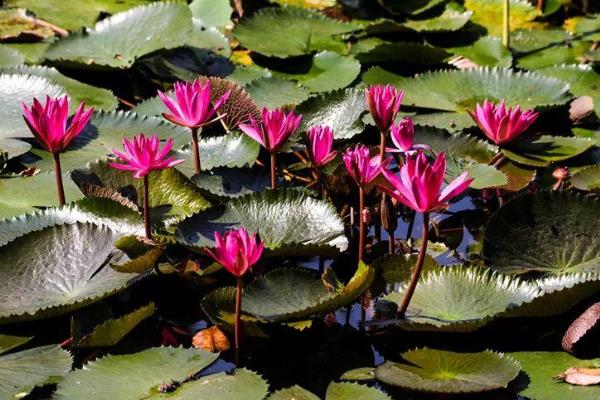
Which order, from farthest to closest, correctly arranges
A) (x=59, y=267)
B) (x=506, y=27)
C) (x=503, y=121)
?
(x=506, y=27), (x=503, y=121), (x=59, y=267)

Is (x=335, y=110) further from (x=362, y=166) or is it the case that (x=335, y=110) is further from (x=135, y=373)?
(x=135, y=373)

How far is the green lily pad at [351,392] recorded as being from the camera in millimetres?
1934

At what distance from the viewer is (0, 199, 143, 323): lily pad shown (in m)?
2.22

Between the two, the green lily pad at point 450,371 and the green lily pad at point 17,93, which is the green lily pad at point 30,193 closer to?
the green lily pad at point 17,93

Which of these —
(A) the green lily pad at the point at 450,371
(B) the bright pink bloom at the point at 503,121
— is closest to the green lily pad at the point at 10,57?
(B) the bright pink bloom at the point at 503,121

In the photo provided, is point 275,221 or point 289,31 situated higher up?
point 289,31

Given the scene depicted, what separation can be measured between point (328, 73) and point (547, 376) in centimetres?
221

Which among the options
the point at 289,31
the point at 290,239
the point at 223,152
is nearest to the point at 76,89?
the point at 223,152

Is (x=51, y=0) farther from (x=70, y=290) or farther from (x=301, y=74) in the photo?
(x=70, y=290)

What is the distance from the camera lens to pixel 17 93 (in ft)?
11.1

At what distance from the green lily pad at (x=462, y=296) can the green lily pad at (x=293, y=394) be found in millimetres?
322

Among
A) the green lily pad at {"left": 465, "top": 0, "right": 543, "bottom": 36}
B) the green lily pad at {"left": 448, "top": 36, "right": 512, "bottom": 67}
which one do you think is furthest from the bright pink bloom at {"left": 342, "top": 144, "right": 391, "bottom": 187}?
the green lily pad at {"left": 465, "top": 0, "right": 543, "bottom": 36}

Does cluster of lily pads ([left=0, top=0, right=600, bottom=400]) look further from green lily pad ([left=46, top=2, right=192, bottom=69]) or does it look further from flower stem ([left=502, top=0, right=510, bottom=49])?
flower stem ([left=502, top=0, right=510, bottom=49])

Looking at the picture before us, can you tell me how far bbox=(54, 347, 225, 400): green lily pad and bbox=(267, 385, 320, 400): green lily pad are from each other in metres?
0.18
